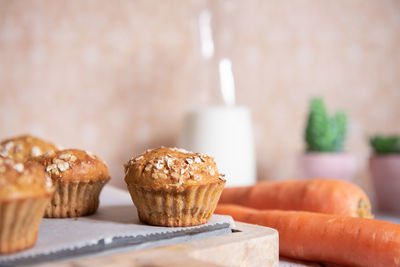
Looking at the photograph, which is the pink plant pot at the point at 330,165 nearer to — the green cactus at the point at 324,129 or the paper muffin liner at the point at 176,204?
the green cactus at the point at 324,129

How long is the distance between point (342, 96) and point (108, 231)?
221 centimetres

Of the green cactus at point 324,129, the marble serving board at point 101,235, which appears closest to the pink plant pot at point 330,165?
the green cactus at point 324,129

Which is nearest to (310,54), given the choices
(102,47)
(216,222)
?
(102,47)

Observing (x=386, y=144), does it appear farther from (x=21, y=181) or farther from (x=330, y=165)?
(x=21, y=181)

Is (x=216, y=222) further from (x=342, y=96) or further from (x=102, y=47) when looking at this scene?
(x=342, y=96)

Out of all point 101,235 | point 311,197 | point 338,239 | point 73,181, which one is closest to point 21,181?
point 101,235

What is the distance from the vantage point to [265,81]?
244 cm

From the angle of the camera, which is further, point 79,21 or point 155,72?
point 155,72

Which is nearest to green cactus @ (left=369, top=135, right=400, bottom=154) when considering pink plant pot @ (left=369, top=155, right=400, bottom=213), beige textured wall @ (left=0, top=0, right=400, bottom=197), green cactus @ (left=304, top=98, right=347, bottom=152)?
pink plant pot @ (left=369, top=155, right=400, bottom=213)

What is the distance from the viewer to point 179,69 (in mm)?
2199

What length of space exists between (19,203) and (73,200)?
13.2 inches

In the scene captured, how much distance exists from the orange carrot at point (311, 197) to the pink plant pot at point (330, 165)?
2.01ft

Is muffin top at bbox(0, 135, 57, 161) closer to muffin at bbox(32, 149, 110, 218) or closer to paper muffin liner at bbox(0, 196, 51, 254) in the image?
muffin at bbox(32, 149, 110, 218)

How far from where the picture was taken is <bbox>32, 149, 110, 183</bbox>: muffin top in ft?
3.13
